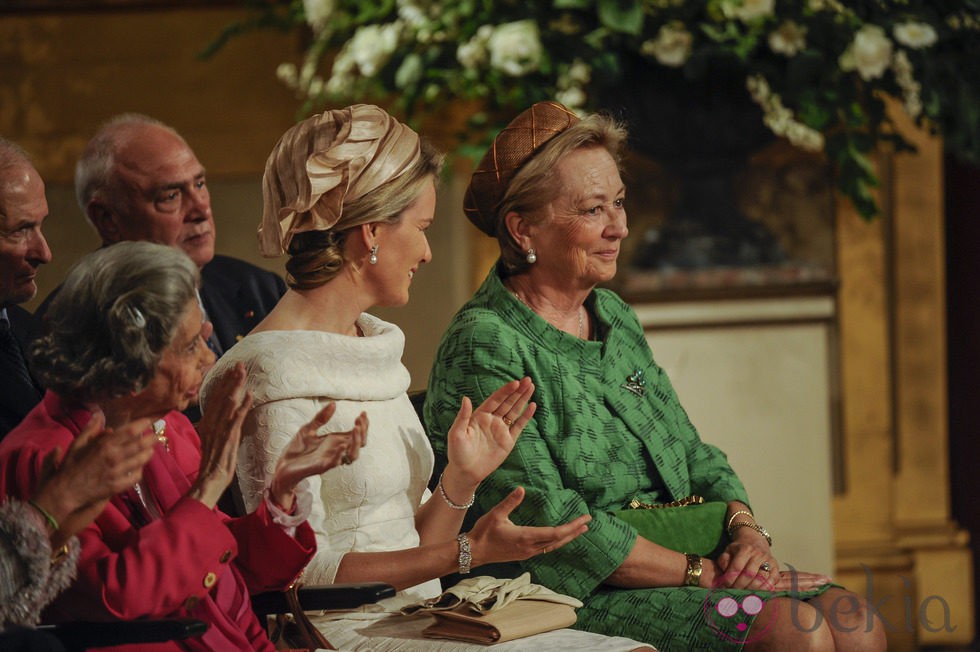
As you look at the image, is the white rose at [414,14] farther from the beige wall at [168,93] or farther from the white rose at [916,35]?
the white rose at [916,35]

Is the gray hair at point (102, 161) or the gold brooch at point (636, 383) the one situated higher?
the gray hair at point (102, 161)

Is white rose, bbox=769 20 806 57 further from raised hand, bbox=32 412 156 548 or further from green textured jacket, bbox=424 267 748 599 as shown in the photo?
raised hand, bbox=32 412 156 548

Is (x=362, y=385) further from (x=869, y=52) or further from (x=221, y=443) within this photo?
(x=869, y=52)

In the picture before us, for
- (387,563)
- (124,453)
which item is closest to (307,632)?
(387,563)

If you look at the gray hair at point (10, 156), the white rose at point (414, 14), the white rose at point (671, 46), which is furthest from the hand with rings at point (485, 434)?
the white rose at point (414, 14)

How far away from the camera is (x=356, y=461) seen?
2562 millimetres

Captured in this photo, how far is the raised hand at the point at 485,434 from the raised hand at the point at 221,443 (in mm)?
520

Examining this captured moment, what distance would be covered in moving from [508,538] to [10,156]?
1.18 metres

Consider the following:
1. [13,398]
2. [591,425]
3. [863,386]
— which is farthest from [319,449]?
[863,386]

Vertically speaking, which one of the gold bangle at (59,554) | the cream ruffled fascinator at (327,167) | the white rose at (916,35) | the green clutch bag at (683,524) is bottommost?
the green clutch bag at (683,524)

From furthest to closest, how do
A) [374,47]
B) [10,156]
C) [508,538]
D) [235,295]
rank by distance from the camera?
1. [374,47]
2. [235,295]
3. [10,156]
4. [508,538]

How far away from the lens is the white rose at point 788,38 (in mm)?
3885

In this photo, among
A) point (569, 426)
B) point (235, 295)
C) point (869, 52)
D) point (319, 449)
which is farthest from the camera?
point (869, 52)

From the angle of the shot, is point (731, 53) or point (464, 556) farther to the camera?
point (731, 53)
